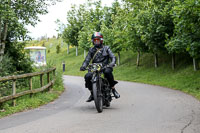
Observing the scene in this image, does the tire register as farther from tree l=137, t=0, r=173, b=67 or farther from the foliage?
tree l=137, t=0, r=173, b=67

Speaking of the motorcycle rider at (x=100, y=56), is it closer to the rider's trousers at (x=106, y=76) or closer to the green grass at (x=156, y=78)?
the rider's trousers at (x=106, y=76)

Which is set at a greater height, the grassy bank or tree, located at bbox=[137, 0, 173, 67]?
tree, located at bbox=[137, 0, 173, 67]

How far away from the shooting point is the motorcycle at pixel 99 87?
24.9ft

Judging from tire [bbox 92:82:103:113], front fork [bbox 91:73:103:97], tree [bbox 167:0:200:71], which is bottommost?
tire [bbox 92:82:103:113]

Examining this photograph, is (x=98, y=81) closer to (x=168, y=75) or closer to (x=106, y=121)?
(x=106, y=121)

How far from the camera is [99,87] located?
25.5 feet

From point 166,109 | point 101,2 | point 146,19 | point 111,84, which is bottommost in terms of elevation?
point 166,109

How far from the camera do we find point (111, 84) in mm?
8516

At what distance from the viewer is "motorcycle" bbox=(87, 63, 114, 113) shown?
24.9 feet

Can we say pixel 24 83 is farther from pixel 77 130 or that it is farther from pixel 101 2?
pixel 101 2

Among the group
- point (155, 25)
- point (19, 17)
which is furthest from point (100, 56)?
point (155, 25)

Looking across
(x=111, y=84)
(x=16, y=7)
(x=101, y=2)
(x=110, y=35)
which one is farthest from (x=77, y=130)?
(x=101, y=2)

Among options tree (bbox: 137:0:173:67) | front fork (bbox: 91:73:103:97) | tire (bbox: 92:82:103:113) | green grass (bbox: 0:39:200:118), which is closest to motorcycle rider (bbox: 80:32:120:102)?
front fork (bbox: 91:73:103:97)

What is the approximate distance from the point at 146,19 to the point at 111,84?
16.2 meters
